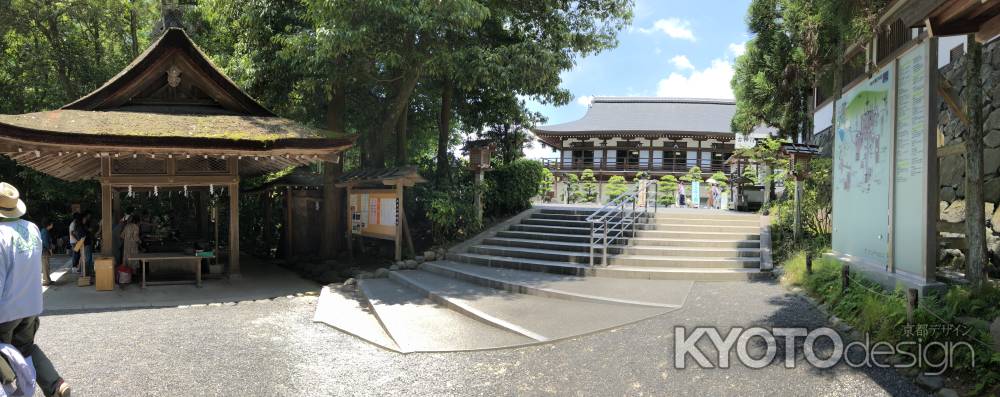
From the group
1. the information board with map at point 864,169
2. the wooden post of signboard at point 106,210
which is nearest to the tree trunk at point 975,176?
the information board with map at point 864,169

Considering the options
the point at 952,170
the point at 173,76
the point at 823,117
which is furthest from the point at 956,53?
the point at 173,76

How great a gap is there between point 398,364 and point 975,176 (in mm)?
6095

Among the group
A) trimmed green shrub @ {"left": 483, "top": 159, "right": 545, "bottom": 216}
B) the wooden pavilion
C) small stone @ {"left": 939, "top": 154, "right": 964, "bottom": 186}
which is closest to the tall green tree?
small stone @ {"left": 939, "top": 154, "right": 964, "bottom": 186}

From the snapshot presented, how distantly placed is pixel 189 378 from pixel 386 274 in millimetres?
5781

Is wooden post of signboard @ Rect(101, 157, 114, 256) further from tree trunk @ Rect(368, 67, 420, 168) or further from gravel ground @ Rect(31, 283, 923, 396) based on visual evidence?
tree trunk @ Rect(368, 67, 420, 168)

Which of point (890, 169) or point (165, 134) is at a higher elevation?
point (165, 134)

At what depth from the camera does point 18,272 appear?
371 cm

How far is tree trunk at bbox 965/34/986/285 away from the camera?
5.39 m

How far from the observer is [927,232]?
5477 mm

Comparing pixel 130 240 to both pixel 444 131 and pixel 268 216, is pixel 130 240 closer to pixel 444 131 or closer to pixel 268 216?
pixel 268 216

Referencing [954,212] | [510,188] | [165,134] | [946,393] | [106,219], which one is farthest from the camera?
[510,188]

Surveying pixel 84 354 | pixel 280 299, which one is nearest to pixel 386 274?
pixel 280 299

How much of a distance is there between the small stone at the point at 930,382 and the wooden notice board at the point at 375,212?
363 inches

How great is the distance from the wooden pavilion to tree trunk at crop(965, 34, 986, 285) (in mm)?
9022
